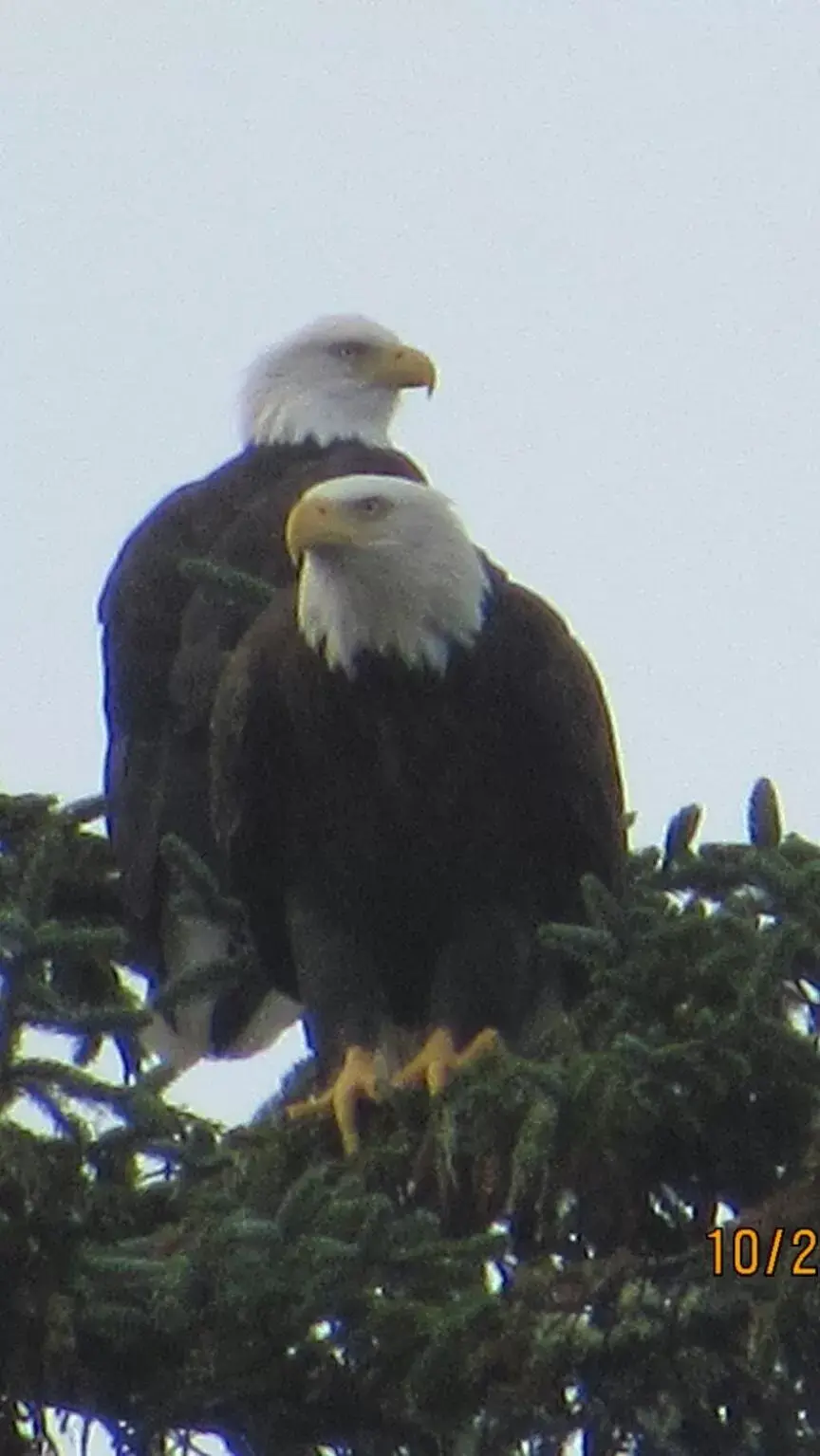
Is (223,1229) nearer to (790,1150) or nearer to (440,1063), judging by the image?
(790,1150)

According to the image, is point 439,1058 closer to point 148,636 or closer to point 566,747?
point 566,747

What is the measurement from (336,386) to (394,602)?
240 cm

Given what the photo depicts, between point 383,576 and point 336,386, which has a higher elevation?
point 336,386

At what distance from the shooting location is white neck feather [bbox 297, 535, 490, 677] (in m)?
5.23

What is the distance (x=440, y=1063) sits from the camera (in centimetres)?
500

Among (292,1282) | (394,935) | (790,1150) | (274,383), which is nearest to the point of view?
(292,1282)

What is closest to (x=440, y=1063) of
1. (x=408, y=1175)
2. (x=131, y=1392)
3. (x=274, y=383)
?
(x=408, y=1175)

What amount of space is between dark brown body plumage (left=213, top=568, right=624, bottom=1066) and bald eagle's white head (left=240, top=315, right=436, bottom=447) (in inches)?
85.5

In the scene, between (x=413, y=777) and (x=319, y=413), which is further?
(x=319, y=413)

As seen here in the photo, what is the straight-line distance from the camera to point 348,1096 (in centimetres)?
488

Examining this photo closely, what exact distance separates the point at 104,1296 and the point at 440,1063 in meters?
1.27

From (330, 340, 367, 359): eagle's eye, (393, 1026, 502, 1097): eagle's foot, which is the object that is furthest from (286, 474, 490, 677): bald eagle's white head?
(330, 340, 367, 359): eagle's eye

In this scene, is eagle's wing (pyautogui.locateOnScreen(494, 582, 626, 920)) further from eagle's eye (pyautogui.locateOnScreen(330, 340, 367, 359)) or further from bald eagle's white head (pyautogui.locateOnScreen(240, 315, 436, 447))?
eagle's eye (pyautogui.locateOnScreen(330, 340, 367, 359))
